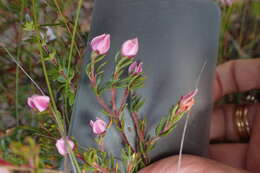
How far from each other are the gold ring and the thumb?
0.91 ft

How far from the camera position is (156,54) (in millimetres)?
350

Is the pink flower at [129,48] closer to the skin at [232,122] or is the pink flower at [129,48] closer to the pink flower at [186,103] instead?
the pink flower at [186,103]

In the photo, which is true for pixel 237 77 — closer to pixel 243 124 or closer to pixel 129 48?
pixel 243 124

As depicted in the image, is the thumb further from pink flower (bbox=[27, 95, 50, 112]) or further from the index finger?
the index finger

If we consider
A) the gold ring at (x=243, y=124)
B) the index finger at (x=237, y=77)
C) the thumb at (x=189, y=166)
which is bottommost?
the gold ring at (x=243, y=124)

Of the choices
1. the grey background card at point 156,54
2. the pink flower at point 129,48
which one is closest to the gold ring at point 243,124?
the grey background card at point 156,54

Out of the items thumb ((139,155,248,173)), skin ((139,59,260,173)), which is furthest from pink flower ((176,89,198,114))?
skin ((139,59,260,173))

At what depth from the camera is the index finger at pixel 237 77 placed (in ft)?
1.87

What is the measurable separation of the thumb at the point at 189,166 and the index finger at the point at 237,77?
284 mm

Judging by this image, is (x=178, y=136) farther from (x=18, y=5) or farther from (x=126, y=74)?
(x=18, y=5)

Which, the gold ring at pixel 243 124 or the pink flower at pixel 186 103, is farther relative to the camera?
the gold ring at pixel 243 124

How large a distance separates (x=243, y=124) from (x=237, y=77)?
0.09 metres

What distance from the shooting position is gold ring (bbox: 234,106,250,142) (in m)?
0.57

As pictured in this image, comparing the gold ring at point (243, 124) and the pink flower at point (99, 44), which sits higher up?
the pink flower at point (99, 44)
